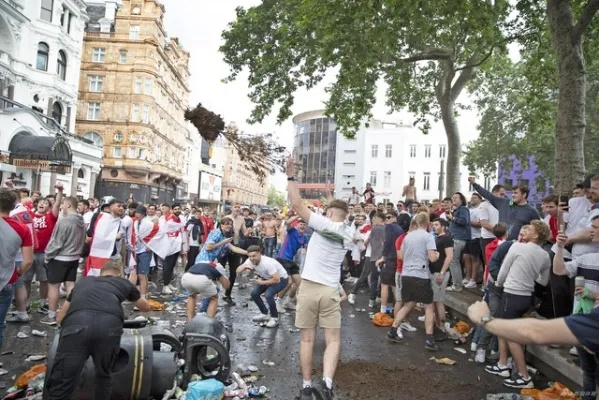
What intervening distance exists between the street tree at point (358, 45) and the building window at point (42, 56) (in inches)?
805

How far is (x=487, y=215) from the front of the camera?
31.8ft

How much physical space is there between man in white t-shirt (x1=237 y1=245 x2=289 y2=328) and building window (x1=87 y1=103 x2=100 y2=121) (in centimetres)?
4091

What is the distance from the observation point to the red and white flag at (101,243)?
7.15 m

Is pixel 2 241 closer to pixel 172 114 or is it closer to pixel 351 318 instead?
pixel 351 318

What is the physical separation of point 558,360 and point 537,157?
2352 cm

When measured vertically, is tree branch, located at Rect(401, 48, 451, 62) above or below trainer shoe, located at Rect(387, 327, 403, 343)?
above

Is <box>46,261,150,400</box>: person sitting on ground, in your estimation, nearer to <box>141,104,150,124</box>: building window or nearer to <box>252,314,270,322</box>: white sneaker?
<box>252,314,270,322</box>: white sneaker

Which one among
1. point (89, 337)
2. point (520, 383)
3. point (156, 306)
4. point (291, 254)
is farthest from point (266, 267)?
point (89, 337)

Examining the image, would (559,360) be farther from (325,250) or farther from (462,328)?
(325,250)

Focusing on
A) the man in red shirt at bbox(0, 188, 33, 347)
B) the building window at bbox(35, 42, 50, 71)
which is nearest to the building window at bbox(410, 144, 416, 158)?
the building window at bbox(35, 42, 50, 71)

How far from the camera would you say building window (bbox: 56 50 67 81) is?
101ft

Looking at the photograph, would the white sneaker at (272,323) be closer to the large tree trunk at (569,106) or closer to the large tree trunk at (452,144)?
the large tree trunk at (569,106)

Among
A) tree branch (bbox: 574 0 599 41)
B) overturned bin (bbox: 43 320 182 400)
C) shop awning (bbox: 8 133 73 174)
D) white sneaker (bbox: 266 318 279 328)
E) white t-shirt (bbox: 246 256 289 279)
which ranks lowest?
white sneaker (bbox: 266 318 279 328)

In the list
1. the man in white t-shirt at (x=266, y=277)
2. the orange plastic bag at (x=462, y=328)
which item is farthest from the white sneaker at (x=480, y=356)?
the man in white t-shirt at (x=266, y=277)
